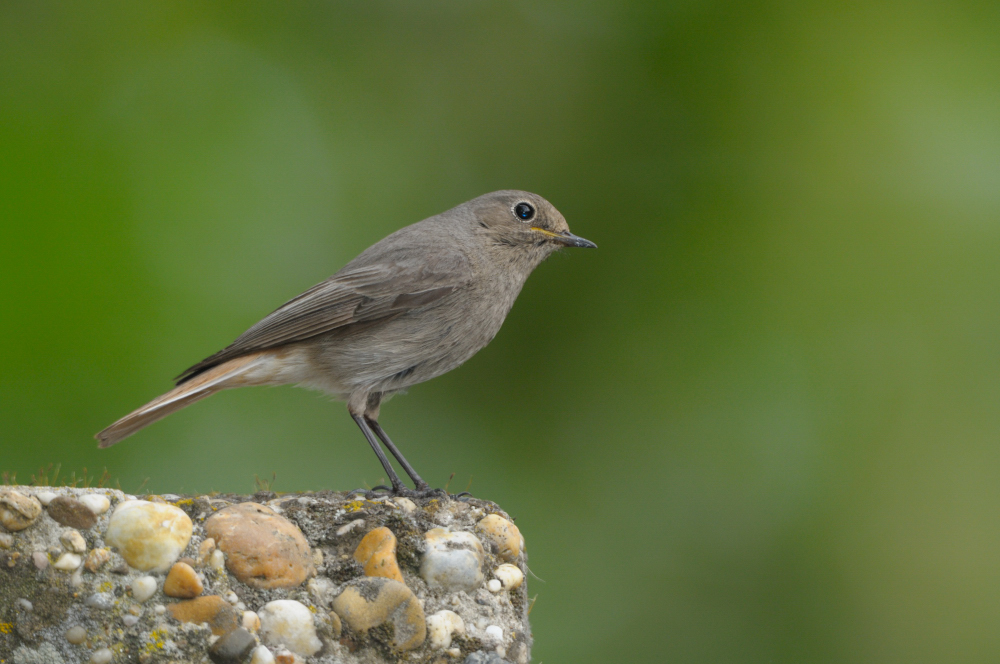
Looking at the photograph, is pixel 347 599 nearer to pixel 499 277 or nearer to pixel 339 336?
pixel 339 336

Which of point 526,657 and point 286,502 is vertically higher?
point 286,502

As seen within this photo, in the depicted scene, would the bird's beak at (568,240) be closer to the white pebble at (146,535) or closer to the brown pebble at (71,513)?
the white pebble at (146,535)

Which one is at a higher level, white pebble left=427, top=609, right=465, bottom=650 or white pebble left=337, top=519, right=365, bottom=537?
white pebble left=337, top=519, right=365, bottom=537

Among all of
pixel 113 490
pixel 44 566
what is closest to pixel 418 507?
pixel 113 490

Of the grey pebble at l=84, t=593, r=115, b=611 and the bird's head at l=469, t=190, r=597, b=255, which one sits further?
the bird's head at l=469, t=190, r=597, b=255

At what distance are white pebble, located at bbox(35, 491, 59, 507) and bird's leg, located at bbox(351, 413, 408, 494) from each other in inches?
63.8

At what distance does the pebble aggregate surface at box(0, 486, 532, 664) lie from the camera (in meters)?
2.34

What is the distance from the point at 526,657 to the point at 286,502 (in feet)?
3.42

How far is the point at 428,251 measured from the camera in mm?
4348

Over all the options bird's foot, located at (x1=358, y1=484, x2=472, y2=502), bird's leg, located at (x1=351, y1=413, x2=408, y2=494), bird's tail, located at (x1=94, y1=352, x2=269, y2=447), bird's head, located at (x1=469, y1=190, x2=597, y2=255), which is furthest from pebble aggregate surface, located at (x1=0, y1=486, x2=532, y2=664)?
bird's head, located at (x1=469, y1=190, x2=597, y2=255)

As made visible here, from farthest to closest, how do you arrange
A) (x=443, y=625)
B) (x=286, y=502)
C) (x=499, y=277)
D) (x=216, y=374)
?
(x=499, y=277)
(x=216, y=374)
(x=286, y=502)
(x=443, y=625)

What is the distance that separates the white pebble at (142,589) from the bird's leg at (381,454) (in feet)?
4.92

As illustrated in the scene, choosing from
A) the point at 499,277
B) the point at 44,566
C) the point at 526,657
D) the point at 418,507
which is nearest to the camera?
the point at 44,566

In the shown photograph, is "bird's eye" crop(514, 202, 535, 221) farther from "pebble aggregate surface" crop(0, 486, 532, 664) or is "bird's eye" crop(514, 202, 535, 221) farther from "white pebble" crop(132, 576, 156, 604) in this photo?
"white pebble" crop(132, 576, 156, 604)
